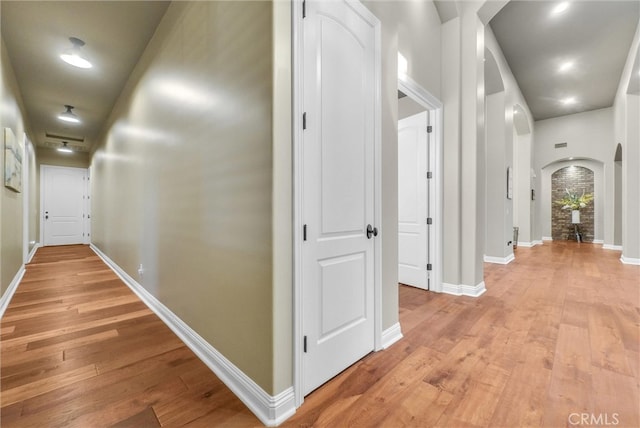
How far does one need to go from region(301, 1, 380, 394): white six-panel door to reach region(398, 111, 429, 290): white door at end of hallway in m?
1.71

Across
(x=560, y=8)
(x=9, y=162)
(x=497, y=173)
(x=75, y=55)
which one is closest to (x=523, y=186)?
(x=497, y=173)

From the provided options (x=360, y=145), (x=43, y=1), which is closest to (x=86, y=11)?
(x=43, y=1)

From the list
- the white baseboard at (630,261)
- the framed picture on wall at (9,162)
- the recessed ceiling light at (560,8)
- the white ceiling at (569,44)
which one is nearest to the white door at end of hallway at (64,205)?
the framed picture on wall at (9,162)

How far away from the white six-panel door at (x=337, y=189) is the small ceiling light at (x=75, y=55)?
3.21m

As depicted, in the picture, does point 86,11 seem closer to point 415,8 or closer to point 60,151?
point 415,8

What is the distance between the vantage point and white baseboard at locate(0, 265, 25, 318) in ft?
9.28

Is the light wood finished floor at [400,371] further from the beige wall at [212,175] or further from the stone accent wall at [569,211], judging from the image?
the stone accent wall at [569,211]

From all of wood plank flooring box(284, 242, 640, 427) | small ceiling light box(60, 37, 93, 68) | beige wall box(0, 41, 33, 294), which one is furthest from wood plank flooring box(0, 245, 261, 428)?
small ceiling light box(60, 37, 93, 68)

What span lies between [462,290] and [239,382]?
→ 276 centimetres

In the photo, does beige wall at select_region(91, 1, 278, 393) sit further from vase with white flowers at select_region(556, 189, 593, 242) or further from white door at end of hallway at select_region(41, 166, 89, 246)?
vase with white flowers at select_region(556, 189, 593, 242)

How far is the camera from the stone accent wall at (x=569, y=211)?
8.62m

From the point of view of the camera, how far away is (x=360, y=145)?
75.1 inches

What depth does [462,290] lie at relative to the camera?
3.34 m

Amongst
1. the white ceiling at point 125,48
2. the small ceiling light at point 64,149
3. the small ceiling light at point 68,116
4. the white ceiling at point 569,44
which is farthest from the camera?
the small ceiling light at point 64,149
